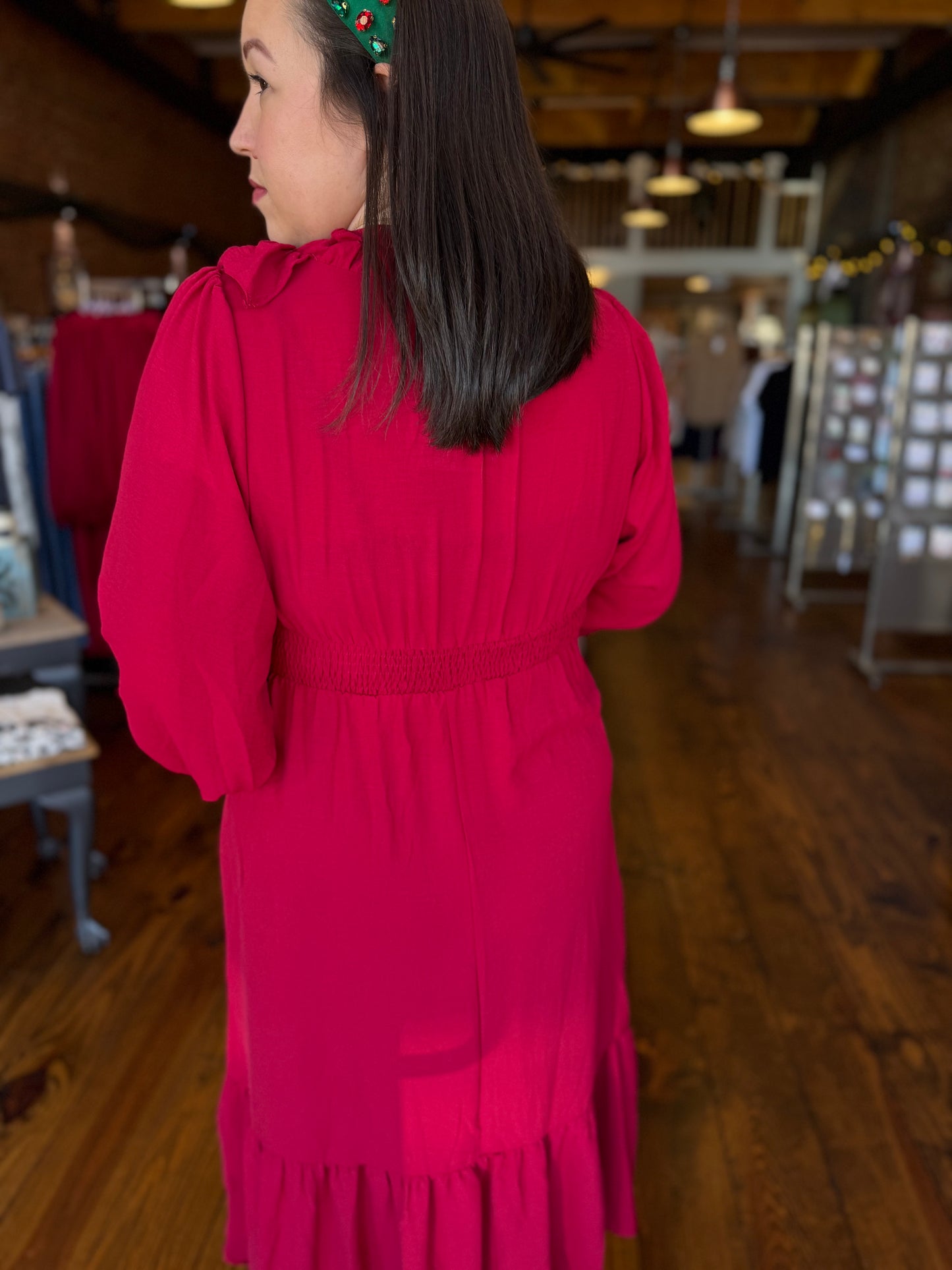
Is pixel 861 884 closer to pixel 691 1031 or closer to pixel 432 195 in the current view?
pixel 691 1031

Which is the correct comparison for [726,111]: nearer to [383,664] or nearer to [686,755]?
[686,755]

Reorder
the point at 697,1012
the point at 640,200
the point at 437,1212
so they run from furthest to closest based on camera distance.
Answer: the point at 640,200
the point at 697,1012
the point at 437,1212

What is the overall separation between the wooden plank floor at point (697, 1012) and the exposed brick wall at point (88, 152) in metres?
4.63

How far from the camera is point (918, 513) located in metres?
4.41

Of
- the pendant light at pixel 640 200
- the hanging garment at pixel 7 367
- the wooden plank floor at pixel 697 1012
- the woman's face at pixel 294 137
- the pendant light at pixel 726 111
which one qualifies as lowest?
the wooden plank floor at pixel 697 1012

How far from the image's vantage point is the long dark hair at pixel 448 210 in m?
0.72

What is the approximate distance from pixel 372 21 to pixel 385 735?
606 millimetres

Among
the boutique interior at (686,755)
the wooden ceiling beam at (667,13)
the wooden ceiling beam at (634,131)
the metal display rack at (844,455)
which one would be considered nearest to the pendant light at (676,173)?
the boutique interior at (686,755)

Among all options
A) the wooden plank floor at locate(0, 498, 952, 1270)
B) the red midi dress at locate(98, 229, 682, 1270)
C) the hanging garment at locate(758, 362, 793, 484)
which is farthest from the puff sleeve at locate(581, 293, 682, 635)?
the hanging garment at locate(758, 362, 793, 484)

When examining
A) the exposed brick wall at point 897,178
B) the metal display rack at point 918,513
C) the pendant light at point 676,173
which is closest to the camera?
the metal display rack at point 918,513

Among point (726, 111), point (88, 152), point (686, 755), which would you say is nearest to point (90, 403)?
point (686, 755)

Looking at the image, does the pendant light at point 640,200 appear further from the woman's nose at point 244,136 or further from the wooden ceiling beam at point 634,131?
the woman's nose at point 244,136

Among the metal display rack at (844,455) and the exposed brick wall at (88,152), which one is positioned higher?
the exposed brick wall at (88,152)

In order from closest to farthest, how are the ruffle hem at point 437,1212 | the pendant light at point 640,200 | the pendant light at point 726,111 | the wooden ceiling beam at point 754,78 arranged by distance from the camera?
the ruffle hem at point 437,1212, the pendant light at point 726,111, the wooden ceiling beam at point 754,78, the pendant light at point 640,200
